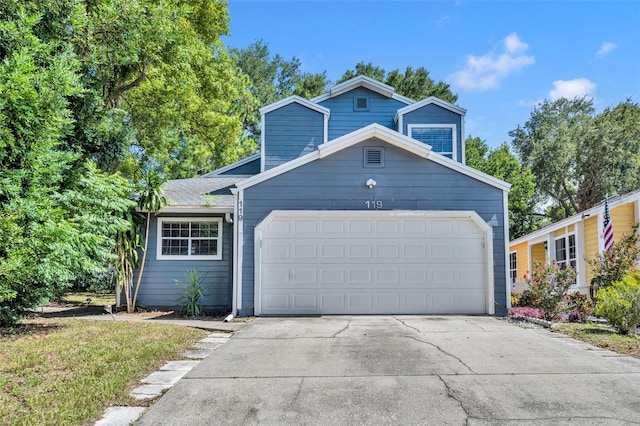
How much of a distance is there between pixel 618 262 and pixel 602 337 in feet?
11.4

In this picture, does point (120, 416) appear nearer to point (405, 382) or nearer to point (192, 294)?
Result: point (405, 382)

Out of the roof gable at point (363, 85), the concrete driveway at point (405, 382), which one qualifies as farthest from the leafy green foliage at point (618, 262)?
the roof gable at point (363, 85)

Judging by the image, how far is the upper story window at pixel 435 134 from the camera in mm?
14250

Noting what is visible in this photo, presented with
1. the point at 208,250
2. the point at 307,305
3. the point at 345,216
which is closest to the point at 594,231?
the point at 345,216

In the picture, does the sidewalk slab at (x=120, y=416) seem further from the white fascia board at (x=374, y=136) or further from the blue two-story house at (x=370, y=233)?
the white fascia board at (x=374, y=136)

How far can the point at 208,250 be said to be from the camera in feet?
38.3

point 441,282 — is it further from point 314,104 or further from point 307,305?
point 314,104

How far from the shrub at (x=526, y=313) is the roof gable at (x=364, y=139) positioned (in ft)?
9.07

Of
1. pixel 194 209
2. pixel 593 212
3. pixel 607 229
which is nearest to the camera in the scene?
pixel 194 209

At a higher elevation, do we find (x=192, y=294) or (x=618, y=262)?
(x=618, y=262)

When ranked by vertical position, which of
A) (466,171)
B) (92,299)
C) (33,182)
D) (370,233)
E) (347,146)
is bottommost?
(92,299)

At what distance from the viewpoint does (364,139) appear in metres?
10.4

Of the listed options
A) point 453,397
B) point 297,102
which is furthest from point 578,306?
point 297,102

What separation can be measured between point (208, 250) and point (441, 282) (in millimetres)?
5939
